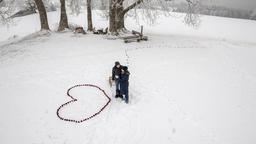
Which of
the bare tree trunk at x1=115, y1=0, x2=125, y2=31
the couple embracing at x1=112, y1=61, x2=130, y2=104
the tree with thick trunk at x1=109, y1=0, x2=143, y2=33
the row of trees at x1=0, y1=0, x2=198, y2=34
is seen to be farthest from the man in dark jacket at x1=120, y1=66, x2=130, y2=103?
the bare tree trunk at x1=115, y1=0, x2=125, y2=31

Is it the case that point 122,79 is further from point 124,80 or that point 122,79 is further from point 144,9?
point 144,9

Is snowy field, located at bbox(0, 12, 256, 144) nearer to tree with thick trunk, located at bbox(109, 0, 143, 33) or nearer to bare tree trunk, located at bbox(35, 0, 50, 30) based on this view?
tree with thick trunk, located at bbox(109, 0, 143, 33)

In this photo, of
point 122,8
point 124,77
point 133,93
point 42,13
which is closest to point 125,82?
point 124,77

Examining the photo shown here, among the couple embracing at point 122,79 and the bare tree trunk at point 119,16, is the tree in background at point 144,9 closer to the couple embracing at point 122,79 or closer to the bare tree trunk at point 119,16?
the bare tree trunk at point 119,16

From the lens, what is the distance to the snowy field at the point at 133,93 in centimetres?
954

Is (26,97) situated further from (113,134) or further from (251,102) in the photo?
(251,102)

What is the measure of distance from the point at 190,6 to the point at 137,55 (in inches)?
297

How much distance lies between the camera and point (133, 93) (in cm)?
1231

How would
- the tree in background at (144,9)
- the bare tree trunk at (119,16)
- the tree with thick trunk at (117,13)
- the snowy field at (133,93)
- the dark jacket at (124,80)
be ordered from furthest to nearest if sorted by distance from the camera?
the bare tree trunk at (119,16) → the tree with thick trunk at (117,13) → the tree in background at (144,9) → the dark jacket at (124,80) → the snowy field at (133,93)

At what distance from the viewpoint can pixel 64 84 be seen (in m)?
13.0

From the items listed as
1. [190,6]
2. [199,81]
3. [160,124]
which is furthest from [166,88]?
[190,6]

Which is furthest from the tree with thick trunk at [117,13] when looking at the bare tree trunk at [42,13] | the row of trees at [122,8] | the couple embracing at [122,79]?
the couple embracing at [122,79]

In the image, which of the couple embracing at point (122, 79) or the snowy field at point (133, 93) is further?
the couple embracing at point (122, 79)

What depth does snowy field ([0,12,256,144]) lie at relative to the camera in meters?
9.54
